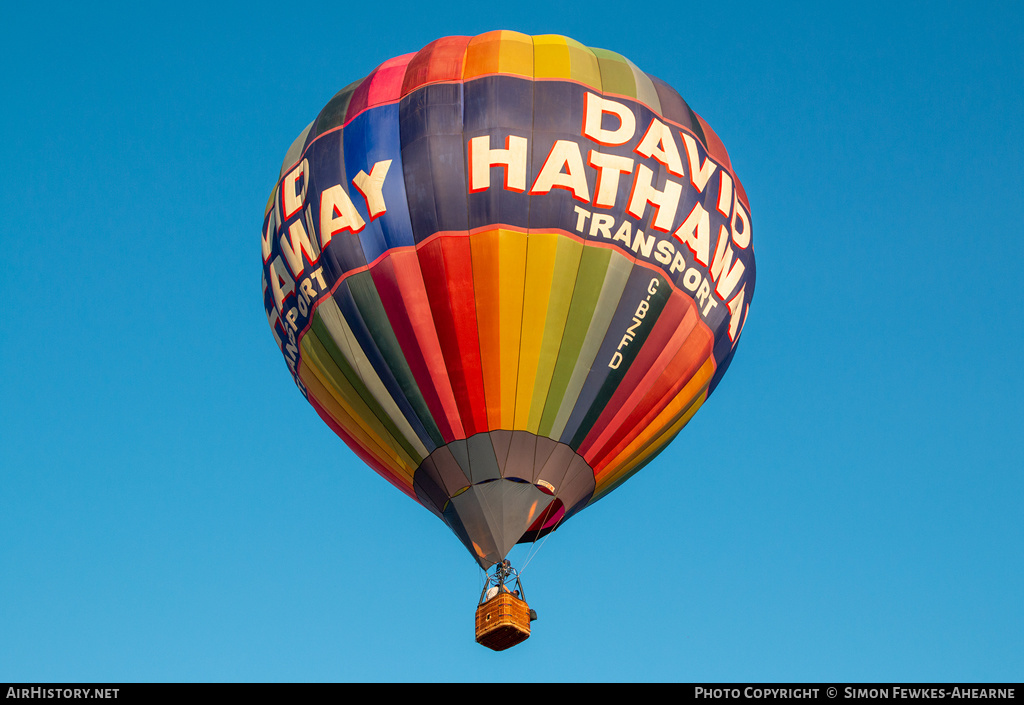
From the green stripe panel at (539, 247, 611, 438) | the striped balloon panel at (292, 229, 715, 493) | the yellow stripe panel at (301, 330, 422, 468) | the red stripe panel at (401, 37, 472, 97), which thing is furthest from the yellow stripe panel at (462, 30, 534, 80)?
the yellow stripe panel at (301, 330, 422, 468)

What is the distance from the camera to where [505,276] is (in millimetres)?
16922

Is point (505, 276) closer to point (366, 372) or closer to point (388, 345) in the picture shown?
point (388, 345)

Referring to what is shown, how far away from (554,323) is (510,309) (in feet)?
1.85

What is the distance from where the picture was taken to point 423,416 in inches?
677

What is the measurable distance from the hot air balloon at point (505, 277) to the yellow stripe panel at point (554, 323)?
27mm

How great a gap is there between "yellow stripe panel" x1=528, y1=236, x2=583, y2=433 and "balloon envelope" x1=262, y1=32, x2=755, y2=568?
23mm

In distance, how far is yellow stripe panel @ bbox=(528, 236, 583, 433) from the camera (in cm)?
1700

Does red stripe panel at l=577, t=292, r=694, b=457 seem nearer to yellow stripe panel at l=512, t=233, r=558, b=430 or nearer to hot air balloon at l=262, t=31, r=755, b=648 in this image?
hot air balloon at l=262, t=31, r=755, b=648

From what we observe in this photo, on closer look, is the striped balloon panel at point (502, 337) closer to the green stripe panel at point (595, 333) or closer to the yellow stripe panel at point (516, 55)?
the green stripe panel at point (595, 333)

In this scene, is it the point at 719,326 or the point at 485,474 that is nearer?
the point at 485,474
